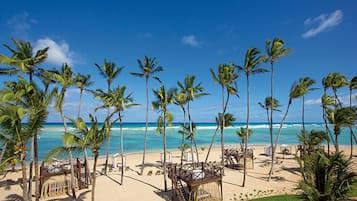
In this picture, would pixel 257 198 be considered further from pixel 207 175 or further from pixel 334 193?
pixel 334 193

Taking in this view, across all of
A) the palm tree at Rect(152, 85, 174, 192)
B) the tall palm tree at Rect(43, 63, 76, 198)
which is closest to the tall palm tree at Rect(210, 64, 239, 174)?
the palm tree at Rect(152, 85, 174, 192)

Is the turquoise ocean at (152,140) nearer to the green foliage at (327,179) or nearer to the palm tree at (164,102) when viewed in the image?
the palm tree at (164,102)

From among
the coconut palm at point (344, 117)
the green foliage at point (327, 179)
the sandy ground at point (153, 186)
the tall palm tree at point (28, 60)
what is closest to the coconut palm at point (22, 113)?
the tall palm tree at point (28, 60)

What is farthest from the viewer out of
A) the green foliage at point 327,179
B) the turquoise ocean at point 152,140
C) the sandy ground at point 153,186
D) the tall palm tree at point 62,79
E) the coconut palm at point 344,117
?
the turquoise ocean at point 152,140

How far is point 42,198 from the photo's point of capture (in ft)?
42.1

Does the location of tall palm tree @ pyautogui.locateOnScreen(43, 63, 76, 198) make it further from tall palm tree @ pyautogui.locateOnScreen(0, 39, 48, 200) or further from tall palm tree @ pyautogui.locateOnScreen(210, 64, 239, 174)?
tall palm tree @ pyautogui.locateOnScreen(210, 64, 239, 174)

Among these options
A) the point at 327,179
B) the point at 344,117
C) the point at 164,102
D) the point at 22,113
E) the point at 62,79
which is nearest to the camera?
the point at 327,179

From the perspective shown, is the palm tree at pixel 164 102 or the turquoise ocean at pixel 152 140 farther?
the turquoise ocean at pixel 152 140

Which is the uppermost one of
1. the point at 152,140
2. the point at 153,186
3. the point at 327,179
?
the point at 327,179

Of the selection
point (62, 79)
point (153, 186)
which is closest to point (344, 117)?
point (153, 186)

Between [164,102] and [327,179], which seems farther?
[164,102]

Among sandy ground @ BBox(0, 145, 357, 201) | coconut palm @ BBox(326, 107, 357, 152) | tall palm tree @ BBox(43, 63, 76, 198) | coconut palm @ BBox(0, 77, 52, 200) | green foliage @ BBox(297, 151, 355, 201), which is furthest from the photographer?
coconut palm @ BBox(326, 107, 357, 152)

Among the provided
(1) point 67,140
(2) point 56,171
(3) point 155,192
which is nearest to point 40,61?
(1) point 67,140

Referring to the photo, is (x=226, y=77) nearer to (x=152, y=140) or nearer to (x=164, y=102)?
(x=164, y=102)
